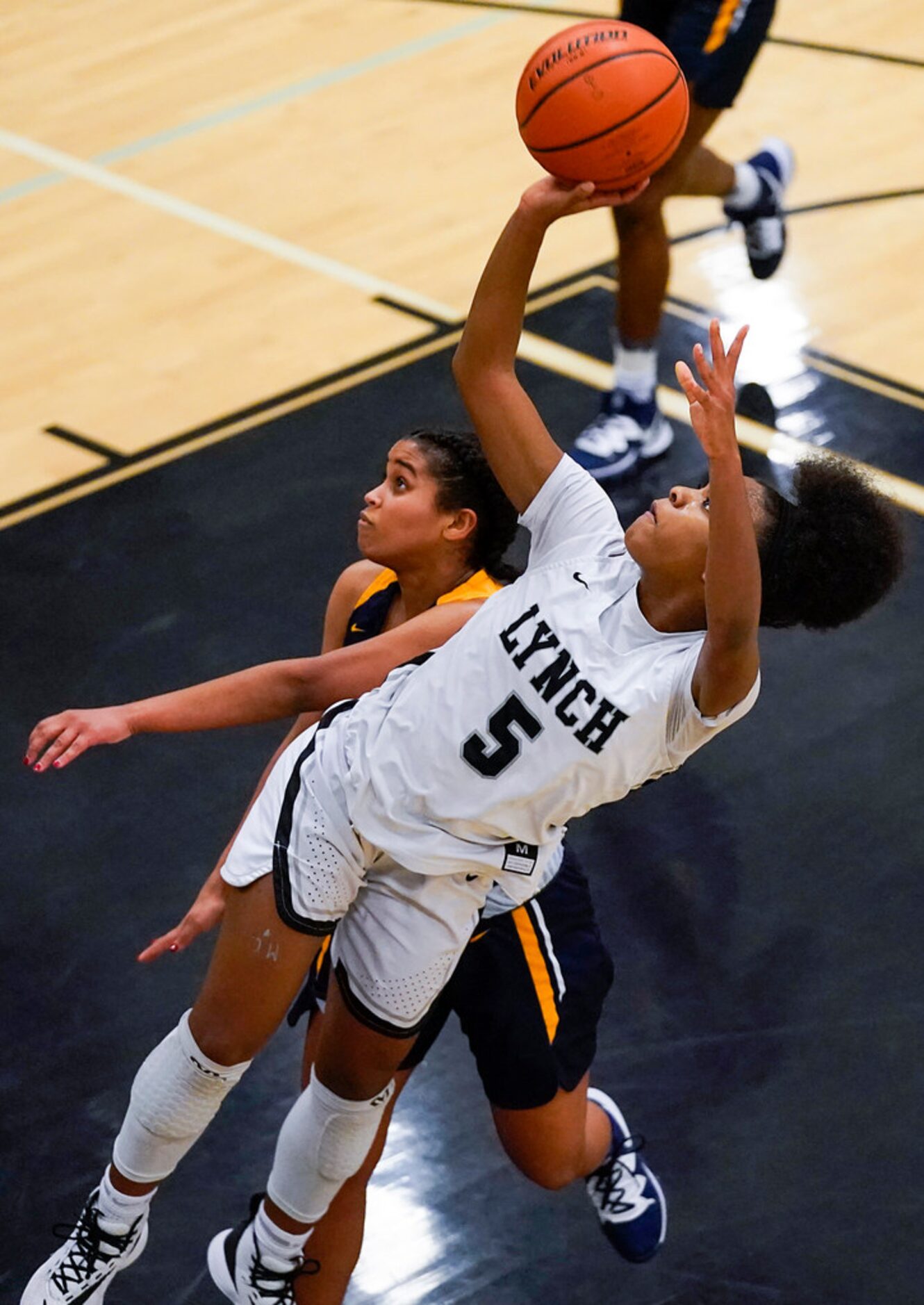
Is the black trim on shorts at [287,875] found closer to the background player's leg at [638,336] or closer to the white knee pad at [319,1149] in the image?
the white knee pad at [319,1149]

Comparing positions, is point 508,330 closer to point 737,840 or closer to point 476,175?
point 737,840

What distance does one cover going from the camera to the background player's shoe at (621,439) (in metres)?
5.09

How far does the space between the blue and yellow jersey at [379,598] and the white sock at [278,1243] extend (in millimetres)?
908

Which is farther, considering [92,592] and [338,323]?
[338,323]

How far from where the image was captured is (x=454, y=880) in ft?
8.73

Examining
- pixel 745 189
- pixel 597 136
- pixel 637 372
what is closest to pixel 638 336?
pixel 637 372

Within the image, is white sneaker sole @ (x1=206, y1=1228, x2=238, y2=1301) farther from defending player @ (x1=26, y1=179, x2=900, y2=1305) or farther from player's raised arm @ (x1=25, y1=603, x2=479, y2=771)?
player's raised arm @ (x1=25, y1=603, x2=479, y2=771)

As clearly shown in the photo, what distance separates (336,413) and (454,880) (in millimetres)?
3051

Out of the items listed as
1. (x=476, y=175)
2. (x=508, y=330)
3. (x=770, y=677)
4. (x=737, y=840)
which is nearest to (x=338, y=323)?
(x=476, y=175)

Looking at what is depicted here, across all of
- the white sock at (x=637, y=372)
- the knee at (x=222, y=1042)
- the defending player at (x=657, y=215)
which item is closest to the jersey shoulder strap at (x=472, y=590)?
the knee at (x=222, y=1042)

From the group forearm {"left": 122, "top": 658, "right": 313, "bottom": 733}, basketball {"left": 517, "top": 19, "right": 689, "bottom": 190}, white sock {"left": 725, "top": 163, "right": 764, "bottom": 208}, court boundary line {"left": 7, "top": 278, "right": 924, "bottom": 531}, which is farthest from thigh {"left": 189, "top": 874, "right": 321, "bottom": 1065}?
white sock {"left": 725, "top": 163, "right": 764, "bottom": 208}

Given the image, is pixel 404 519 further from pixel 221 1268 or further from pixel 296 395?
pixel 296 395

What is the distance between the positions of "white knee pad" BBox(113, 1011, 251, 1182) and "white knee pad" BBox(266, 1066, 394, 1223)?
0.12 metres

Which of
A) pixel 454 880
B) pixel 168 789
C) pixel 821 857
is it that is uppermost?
pixel 454 880
